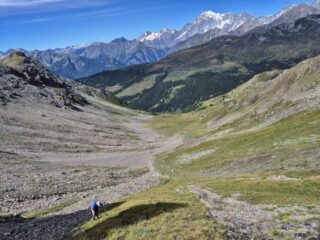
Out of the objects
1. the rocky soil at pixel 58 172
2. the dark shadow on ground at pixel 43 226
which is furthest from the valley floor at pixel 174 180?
the rocky soil at pixel 58 172

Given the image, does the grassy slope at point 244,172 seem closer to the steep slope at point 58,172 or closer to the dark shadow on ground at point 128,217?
the dark shadow on ground at point 128,217

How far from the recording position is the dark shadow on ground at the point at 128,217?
3956 centimetres

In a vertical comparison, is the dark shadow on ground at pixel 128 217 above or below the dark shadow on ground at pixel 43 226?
above

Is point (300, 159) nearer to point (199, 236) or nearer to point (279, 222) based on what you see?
point (279, 222)

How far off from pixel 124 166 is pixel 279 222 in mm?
95863

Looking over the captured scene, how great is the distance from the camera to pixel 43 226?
166 ft

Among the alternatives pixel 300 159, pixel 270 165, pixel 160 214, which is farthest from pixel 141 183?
pixel 160 214

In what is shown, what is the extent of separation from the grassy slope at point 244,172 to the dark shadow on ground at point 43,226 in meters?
3.02

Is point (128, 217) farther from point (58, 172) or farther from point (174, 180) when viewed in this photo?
point (58, 172)

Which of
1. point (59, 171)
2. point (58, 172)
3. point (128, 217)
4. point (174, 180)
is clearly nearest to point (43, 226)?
point (128, 217)

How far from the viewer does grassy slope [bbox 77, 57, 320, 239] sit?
38.5m

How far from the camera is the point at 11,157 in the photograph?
120375 mm

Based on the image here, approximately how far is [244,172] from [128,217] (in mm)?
44655

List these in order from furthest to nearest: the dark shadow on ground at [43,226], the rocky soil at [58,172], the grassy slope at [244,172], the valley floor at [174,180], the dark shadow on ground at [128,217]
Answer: the rocky soil at [58,172], the dark shadow on ground at [43,226], the dark shadow on ground at [128,217], the grassy slope at [244,172], the valley floor at [174,180]
